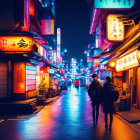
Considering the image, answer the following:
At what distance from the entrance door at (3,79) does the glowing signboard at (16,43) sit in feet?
4.25

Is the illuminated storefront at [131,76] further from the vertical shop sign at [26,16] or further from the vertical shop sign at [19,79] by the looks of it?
the vertical shop sign at [26,16]

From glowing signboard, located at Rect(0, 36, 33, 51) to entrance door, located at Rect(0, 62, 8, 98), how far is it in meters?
1.30

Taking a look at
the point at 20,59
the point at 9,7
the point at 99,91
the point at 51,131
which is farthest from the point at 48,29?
the point at 51,131

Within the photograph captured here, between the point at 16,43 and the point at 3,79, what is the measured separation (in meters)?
2.92

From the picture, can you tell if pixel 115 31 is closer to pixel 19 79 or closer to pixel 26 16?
pixel 26 16

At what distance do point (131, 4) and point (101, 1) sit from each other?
2160 mm

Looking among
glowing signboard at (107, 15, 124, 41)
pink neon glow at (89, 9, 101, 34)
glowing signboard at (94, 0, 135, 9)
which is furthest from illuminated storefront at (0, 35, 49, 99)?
pink neon glow at (89, 9, 101, 34)

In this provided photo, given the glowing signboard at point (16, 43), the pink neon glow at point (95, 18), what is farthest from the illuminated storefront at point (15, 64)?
the pink neon glow at point (95, 18)

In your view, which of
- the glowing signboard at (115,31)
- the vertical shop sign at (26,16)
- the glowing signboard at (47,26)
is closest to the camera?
the vertical shop sign at (26,16)

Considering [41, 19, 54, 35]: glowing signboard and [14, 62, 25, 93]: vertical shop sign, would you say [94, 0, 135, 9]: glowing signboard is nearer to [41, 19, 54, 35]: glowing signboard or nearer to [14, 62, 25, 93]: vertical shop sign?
[14, 62, 25, 93]: vertical shop sign

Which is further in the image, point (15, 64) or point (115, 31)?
point (115, 31)

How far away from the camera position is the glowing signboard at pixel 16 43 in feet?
46.7

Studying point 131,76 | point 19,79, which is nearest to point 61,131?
point 19,79

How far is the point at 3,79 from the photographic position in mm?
14539
